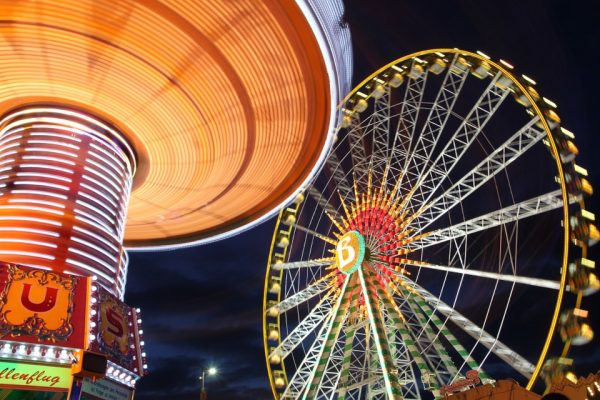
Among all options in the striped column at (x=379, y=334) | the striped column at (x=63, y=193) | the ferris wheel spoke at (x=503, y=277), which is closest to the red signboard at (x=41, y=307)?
the striped column at (x=63, y=193)

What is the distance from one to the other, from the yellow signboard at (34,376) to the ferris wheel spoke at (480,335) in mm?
10826

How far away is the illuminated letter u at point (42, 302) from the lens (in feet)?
28.7

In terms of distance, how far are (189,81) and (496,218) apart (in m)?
10.3

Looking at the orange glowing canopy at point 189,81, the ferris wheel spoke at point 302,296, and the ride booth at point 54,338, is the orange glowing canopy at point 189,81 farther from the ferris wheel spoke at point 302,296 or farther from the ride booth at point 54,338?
the ferris wheel spoke at point 302,296

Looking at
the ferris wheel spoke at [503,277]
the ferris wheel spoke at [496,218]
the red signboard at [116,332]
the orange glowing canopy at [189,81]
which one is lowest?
the red signboard at [116,332]

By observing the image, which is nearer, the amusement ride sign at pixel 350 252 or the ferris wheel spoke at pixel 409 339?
the ferris wheel spoke at pixel 409 339

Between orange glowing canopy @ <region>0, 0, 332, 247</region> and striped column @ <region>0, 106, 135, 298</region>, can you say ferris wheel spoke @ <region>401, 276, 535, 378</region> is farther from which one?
striped column @ <region>0, 106, 135, 298</region>

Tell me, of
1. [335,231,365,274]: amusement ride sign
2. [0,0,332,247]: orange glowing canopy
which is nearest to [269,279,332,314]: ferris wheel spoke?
[335,231,365,274]: amusement ride sign

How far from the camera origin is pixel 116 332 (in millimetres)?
9906

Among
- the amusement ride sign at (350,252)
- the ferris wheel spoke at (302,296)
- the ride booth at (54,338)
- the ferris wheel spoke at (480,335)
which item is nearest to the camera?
the ride booth at (54,338)

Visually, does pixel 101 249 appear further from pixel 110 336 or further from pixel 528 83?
pixel 528 83

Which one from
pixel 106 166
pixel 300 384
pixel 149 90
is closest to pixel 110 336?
pixel 106 166

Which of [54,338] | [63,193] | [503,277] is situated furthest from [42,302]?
[503,277]

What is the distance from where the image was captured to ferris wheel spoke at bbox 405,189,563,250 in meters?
15.6
